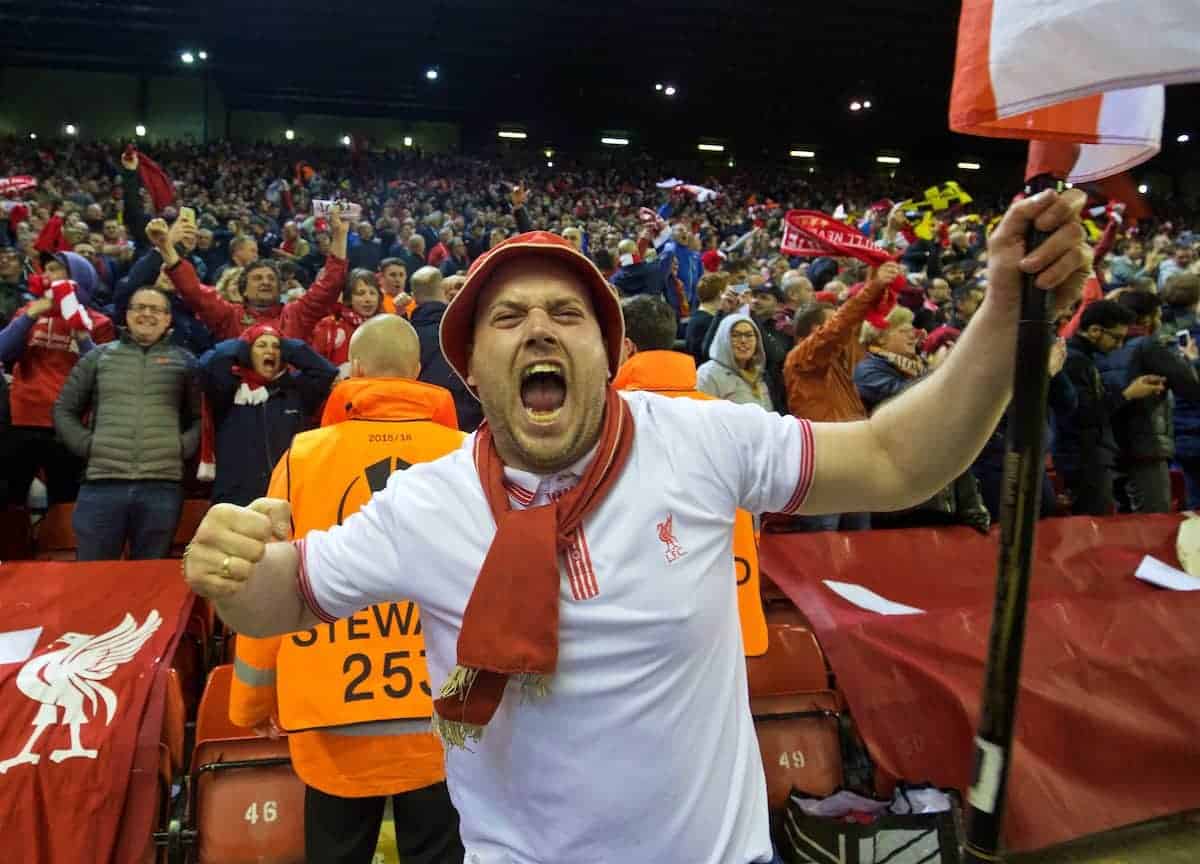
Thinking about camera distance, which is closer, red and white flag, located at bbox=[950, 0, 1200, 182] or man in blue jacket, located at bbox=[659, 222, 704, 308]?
red and white flag, located at bbox=[950, 0, 1200, 182]

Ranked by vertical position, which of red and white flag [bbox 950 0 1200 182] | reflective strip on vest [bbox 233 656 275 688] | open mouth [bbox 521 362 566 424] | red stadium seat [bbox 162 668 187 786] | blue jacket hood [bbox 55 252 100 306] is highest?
red and white flag [bbox 950 0 1200 182]

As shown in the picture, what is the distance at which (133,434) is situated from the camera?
4.38 metres

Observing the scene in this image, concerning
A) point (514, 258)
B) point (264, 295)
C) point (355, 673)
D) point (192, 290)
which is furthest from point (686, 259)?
point (514, 258)

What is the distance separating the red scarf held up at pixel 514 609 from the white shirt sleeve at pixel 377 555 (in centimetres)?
15

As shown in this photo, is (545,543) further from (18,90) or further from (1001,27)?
(18,90)

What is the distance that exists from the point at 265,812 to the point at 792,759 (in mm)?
2086

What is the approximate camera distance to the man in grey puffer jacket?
14.1ft

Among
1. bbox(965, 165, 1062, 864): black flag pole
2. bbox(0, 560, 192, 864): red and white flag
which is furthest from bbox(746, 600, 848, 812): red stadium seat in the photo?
bbox(965, 165, 1062, 864): black flag pole

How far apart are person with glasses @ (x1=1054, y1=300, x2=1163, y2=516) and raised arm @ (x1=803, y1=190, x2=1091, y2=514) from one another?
471 cm

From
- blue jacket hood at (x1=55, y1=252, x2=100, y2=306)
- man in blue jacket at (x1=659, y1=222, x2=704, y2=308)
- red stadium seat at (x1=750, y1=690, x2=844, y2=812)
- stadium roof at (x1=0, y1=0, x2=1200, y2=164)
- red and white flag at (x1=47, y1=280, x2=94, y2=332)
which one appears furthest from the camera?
stadium roof at (x1=0, y1=0, x2=1200, y2=164)

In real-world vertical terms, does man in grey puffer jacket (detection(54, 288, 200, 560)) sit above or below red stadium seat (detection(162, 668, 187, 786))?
above

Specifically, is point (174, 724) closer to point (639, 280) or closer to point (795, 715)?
point (795, 715)

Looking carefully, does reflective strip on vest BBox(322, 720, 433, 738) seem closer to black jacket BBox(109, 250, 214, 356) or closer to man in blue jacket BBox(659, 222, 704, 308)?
black jacket BBox(109, 250, 214, 356)

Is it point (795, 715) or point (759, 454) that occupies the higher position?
point (759, 454)
